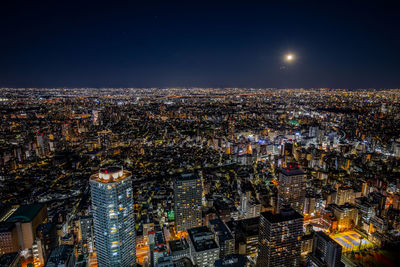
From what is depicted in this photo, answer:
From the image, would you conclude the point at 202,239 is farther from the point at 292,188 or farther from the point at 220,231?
the point at 292,188

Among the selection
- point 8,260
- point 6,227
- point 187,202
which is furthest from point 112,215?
point 6,227

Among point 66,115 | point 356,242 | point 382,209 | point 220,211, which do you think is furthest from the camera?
point 66,115

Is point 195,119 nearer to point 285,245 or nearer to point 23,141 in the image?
point 23,141

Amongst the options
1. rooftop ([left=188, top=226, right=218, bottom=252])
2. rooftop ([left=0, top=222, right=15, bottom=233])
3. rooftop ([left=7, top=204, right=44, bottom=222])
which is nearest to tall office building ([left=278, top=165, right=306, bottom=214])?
rooftop ([left=188, top=226, right=218, bottom=252])

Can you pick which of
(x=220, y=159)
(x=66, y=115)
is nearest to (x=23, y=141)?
(x=66, y=115)

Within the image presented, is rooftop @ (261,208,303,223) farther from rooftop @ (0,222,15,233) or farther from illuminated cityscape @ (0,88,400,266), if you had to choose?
rooftop @ (0,222,15,233)

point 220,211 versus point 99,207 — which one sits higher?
point 99,207

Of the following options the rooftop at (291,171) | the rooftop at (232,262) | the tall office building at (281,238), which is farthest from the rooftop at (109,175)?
the rooftop at (291,171)
